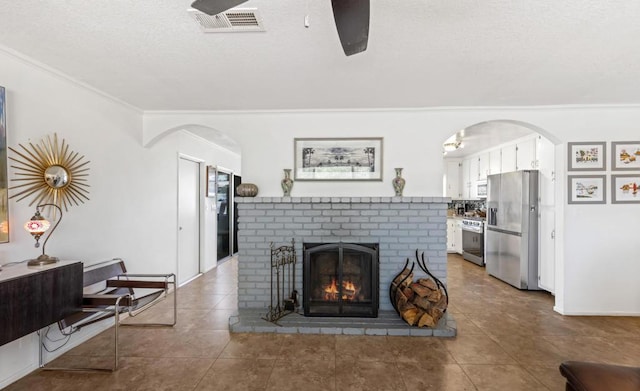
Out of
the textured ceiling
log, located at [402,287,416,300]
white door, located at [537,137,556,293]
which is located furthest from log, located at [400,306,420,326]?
white door, located at [537,137,556,293]

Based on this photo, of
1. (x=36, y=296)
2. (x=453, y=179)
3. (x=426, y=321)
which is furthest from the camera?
(x=453, y=179)

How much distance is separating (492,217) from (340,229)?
3193mm

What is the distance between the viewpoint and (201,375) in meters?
2.35

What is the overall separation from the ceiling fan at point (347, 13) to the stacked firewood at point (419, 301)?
2.56 m

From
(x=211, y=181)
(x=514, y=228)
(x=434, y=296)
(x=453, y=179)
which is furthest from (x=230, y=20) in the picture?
(x=453, y=179)

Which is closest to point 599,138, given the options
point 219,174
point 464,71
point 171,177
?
point 464,71

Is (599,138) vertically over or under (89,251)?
over

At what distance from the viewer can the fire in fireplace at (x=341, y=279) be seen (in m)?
3.25

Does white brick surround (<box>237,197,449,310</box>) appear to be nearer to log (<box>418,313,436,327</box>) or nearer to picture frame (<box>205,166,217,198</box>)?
log (<box>418,313,436,327</box>)

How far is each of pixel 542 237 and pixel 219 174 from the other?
5.62 m

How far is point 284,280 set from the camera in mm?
3484

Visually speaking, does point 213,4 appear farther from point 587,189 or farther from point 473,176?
point 473,176

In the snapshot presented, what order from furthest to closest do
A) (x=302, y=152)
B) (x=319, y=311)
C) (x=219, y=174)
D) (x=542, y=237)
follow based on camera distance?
(x=219, y=174), (x=542, y=237), (x=302, y=152), (x=319, y=311)

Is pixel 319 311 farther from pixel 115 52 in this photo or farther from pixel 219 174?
pixel 219 174
